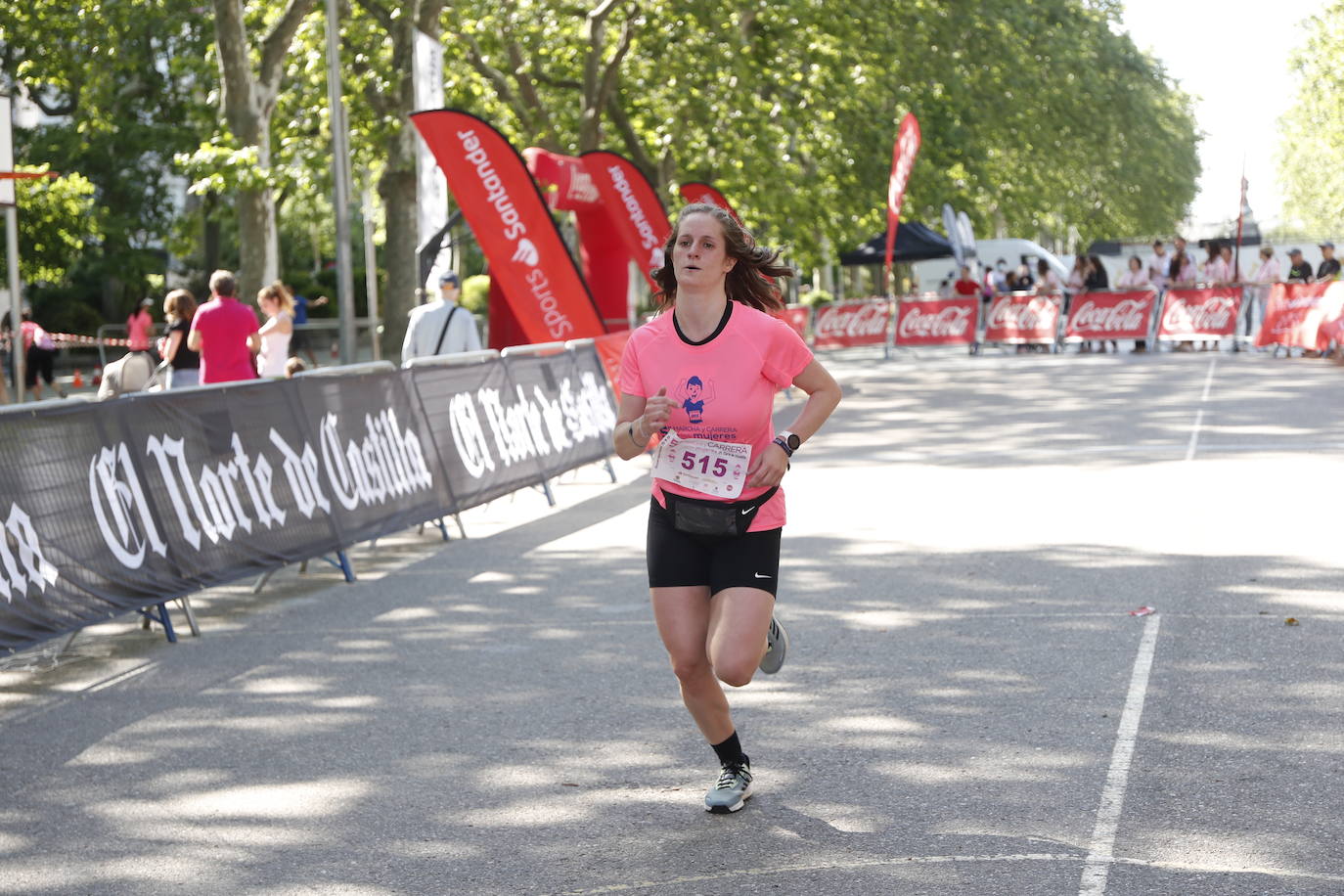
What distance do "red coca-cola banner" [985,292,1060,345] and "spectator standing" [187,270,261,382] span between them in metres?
22.0

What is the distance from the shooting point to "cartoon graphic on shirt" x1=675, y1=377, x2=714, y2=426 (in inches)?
216

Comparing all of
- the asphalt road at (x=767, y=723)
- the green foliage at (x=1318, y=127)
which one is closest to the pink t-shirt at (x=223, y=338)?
the asphalt road at (x=767, y=723)

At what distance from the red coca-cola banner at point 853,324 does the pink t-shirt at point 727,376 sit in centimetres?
3057

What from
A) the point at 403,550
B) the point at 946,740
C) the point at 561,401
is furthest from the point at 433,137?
the point at 946,740

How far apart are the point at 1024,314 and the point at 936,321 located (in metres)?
1.93

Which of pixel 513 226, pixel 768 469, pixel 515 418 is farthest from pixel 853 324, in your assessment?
pixel 768 469

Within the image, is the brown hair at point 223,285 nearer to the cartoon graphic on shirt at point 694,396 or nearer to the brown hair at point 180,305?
the brown hair at point 180,305

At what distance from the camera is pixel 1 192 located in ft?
48.4

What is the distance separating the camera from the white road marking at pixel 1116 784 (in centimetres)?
492

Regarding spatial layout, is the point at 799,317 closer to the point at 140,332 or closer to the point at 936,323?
the point at 936,323

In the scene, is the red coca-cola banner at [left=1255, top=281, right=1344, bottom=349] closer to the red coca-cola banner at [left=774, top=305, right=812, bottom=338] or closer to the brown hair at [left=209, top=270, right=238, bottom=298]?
the red coca-cola banner at [left=774, top=305, right=812, bottom=338]

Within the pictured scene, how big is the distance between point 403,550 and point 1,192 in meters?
5.23

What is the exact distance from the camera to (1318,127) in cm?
7550

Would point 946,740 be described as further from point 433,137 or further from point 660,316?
point 433,137
